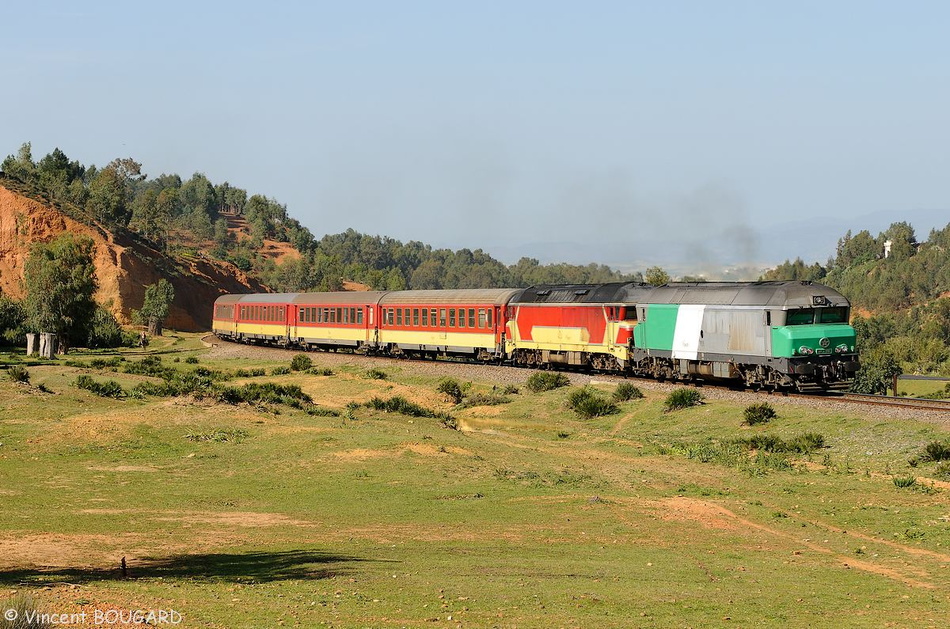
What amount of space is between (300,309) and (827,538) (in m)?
61.0

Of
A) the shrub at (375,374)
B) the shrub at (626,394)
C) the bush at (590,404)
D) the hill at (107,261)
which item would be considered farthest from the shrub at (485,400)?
the hill at (107,261)

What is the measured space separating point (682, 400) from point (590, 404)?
433cm

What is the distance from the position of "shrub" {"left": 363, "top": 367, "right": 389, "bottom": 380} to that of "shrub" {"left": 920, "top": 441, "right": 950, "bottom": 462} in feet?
109

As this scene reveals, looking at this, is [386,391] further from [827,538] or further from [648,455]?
[827,538]

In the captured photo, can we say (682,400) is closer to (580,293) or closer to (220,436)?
(580,293)

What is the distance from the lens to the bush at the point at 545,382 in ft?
155

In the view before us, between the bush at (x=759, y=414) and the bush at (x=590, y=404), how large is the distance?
7477 millimetres

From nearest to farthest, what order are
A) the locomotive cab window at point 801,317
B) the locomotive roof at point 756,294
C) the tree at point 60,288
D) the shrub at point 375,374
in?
the locomotive cab window at point 801,317 → the locomotive roof at point 756,294 → the shrub at point 375,374 → the tree at point 60,288

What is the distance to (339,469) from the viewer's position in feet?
99.0

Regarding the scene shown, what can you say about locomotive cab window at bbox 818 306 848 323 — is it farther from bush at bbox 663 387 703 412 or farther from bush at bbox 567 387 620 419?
bush at bbox 567 387 620 419

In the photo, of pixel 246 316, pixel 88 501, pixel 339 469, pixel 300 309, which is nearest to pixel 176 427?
pixel 339 469

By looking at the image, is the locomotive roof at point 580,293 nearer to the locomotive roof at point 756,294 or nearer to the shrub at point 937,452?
the locomotive roof at point 756,294

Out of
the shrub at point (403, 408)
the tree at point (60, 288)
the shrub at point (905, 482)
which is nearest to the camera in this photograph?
the shrub at point (905, 482)

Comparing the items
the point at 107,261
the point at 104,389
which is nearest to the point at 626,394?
the point at 104,389
